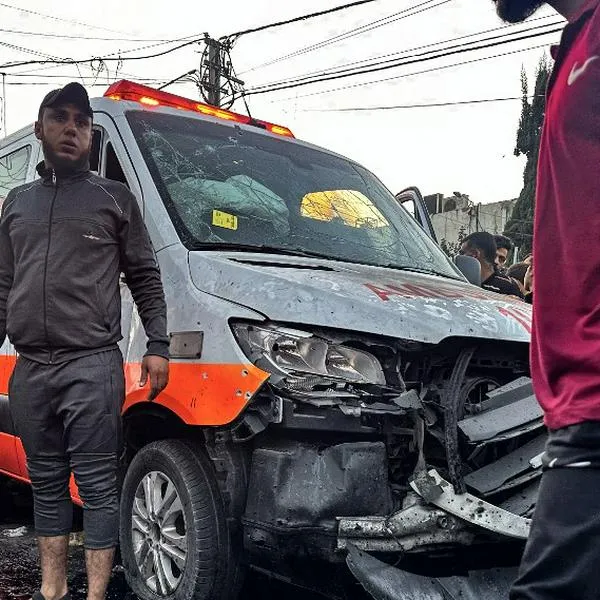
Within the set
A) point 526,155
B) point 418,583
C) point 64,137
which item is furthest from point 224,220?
point 526,155

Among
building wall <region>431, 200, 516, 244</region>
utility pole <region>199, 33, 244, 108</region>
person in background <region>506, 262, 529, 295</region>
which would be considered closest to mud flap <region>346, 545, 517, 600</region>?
person in background <region>506, 262, 529, 295</region>

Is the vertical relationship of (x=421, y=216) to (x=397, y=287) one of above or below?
above

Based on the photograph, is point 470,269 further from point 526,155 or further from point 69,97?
point 526,155

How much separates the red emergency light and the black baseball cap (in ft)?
2.27

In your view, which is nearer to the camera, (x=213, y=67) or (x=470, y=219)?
(x=213, y=67)

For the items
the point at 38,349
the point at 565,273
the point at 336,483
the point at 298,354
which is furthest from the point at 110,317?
the point at 565,273

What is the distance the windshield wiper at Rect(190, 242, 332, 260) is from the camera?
317cm

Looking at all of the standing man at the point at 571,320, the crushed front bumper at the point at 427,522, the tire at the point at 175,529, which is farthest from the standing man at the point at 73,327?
the standing man at the point at 571,320

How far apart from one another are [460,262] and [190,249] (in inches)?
66.5

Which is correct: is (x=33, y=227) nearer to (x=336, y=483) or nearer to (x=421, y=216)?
(x=336, y=483)

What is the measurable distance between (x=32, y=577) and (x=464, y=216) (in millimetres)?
34806

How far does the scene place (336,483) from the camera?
8.45 ft

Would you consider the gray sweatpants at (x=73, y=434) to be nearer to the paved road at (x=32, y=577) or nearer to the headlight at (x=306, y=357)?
the headlight at (x=306, y=357)

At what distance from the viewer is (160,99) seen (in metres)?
3.88
